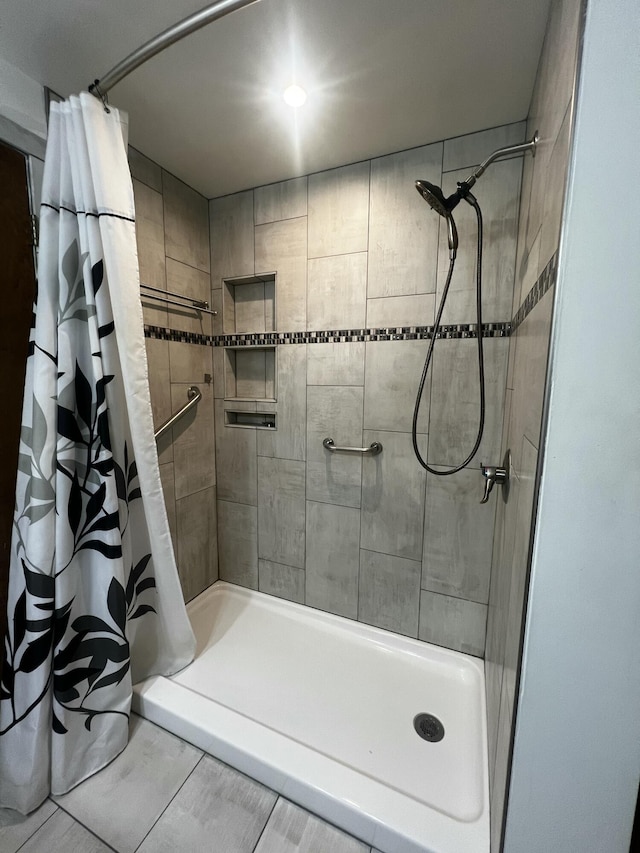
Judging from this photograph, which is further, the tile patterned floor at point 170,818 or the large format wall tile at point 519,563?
the tile patterned floor at point 170,818

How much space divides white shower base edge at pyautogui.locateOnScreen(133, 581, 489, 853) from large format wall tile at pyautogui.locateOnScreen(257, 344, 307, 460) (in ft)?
2.96

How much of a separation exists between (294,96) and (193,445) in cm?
158

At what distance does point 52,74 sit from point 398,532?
218 centimetres

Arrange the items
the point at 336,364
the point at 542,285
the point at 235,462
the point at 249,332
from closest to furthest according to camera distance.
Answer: the point at 542,285 → the point at 336,364 → the point at 249,332 → the point at 235,462

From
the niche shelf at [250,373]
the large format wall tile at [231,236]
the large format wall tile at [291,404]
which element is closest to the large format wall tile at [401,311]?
the large format wall tile at [291,404]

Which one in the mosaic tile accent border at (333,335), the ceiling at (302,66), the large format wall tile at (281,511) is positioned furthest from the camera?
the large format wall tile at (281,511)

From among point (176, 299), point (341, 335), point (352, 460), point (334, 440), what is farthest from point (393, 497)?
point (176, 299)

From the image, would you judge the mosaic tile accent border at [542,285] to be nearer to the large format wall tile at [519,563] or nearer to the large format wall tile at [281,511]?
the large format wall tile at [519,563]

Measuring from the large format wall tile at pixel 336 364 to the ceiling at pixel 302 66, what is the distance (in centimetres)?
84

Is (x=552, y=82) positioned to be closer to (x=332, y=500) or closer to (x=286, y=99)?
(x=286, y=99)

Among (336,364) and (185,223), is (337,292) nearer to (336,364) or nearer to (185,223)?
(336,364)

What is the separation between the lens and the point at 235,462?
6.63ft

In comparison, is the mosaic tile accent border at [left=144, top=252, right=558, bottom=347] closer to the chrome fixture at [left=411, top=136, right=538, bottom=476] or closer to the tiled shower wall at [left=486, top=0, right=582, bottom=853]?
the chrome fixture at [left=411, top=136, right=538, bottom=476]

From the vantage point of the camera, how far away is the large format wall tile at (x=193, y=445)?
71.7 inches
